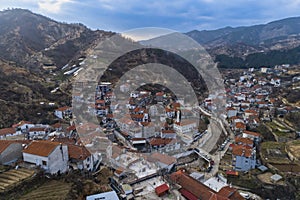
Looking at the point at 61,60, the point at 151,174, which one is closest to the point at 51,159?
the point at 151,174

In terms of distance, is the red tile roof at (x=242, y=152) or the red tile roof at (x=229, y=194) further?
the red tile roof at (x=242, y=152)

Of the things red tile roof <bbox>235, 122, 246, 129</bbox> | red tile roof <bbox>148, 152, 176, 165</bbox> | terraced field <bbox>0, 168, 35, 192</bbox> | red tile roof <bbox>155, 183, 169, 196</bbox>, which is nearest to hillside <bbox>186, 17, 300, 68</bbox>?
red tile roof <bbox>235, 122, 246, 129</bbox>

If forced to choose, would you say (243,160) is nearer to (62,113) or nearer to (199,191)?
(199,191)

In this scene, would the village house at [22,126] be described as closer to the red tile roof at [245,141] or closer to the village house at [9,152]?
the village house at [9,152]

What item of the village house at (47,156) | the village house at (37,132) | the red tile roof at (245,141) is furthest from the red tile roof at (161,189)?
the village house at (37,132)

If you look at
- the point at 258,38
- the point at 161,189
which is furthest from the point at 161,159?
the point at 258,38
